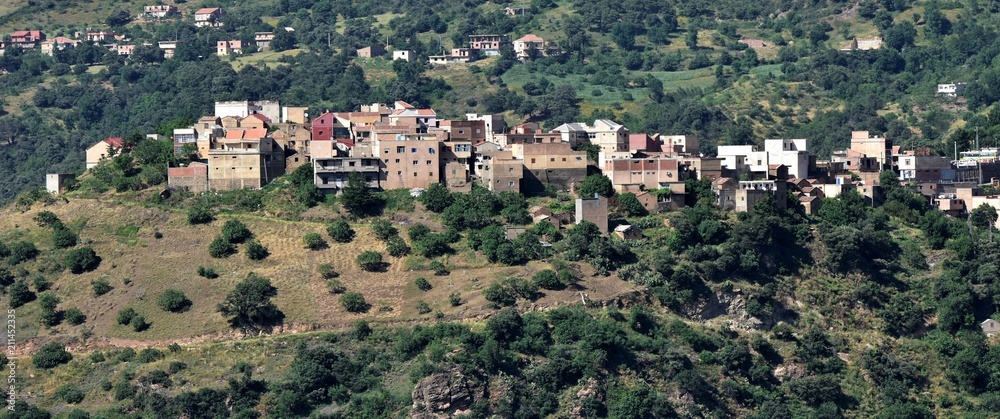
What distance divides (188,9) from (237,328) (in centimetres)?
8691

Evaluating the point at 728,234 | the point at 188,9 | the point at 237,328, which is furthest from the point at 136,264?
the point at 188,9

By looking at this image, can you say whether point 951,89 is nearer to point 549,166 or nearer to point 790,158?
point 790,158

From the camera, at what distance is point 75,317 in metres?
59.2

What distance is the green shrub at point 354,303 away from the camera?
5828 cm

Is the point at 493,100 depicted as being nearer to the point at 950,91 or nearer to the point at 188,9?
the point at 950,91

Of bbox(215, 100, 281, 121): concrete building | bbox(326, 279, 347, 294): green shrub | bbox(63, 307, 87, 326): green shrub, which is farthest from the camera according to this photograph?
bbox(215, 100, 281, 121): concrete building

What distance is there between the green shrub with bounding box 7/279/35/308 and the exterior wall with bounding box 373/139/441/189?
13686 millimetres

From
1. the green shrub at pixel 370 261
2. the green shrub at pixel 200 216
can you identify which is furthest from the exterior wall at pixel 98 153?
the green shrub at pixel 370 261

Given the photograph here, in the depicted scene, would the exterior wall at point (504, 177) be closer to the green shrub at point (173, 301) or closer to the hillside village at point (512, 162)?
the hillside village at point (512, 162)

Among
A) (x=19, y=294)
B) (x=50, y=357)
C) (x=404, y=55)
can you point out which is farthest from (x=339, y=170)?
(x=404, y=55)

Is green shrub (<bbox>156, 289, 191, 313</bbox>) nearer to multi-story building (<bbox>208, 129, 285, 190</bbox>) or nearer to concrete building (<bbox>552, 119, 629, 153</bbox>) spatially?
multi-story building (<bbox>208, 129, 285, 190</bbox>)

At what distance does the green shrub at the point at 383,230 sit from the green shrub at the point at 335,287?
301 cm

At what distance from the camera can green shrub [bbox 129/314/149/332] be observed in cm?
5825

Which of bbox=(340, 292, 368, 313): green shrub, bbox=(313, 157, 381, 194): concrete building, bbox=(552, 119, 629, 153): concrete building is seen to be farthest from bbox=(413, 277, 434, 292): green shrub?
bbox=(552, 119, 629, 153): concrete building
